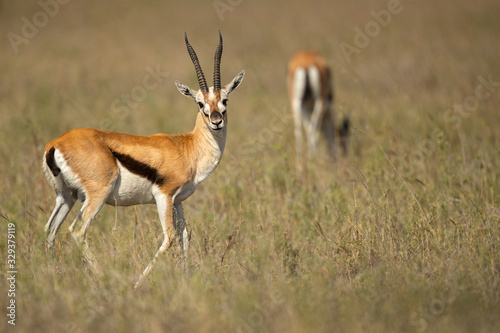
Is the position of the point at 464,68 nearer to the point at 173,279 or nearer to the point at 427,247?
the point at 427,247

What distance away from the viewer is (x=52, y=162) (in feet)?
14.8

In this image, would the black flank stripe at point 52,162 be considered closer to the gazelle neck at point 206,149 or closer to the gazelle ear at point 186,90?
the gazelle neck at point 206,149

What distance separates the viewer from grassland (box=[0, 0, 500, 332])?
11.6 feet

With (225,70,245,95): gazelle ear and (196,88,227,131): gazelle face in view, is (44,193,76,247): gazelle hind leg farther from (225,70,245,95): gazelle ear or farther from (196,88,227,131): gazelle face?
(225,70,245,95): gazelle ear

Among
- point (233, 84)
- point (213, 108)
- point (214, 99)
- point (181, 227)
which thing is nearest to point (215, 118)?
point (213, 108)

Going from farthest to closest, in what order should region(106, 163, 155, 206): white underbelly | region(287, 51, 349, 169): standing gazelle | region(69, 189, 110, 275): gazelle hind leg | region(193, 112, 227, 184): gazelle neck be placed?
region(287, 51, 349, 169): standing gazelle, region(193, 112, 227, 184): gazelle neck, region(106, 163, 155, 206): white underbelly, region(69, 189, 110, 275): gazelle hind leg

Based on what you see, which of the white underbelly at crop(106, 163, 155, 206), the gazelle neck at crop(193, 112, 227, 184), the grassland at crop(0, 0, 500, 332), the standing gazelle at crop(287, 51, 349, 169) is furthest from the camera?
the standing gazelle at crop(287, 51, 349, 169)

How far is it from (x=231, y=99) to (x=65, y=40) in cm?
920

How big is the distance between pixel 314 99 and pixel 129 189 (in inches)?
259

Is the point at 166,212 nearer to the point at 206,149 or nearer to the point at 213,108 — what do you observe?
the point at 206,149

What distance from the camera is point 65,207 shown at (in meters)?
4.79

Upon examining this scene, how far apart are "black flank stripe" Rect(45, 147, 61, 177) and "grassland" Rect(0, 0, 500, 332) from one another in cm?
64

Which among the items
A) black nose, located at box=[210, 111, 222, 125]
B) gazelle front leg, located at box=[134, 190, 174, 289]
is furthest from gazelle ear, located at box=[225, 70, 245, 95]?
gazelle front leg, located at box=[134, 190, 174, 289]

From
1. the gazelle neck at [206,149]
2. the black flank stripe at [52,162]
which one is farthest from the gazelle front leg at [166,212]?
the black flank stripe at [52,162]
